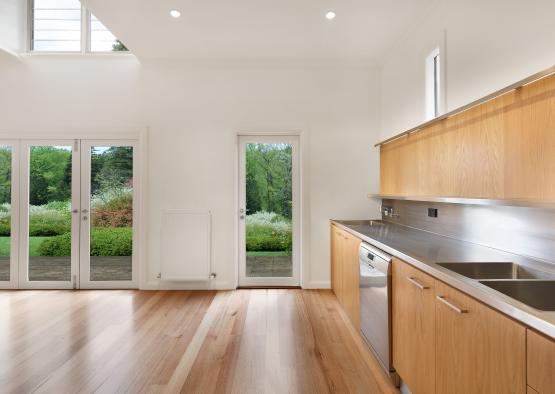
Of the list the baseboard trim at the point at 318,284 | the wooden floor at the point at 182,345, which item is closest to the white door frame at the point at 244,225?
the baseboard trim at the point at 318,284

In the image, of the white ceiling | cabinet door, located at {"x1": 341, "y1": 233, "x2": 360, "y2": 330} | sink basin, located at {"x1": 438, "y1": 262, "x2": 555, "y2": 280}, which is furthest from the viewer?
the white ceiling

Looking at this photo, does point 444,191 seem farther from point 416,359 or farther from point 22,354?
point 22,354

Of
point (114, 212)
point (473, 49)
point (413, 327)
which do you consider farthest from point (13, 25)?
point (413, 327)

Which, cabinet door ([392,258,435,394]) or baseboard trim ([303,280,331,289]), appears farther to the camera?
baseboard trim ([303,280,331,289])

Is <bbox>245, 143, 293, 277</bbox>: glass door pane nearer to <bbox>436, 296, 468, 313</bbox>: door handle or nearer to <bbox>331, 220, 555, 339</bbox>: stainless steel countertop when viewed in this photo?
<bbox>331, 220, 555, 339</bbox>: stainless steel countertop

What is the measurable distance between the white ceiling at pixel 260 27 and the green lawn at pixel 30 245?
2.72m

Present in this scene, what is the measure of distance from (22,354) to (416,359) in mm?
2828

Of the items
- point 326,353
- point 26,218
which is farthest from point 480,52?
point 26,218

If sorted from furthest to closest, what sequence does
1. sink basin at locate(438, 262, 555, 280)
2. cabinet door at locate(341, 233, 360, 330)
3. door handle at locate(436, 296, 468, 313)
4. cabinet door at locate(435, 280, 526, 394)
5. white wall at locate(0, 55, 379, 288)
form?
white wall at locate(0, 55, 379, 288), cabinet door at locate(341, 233, 360, 330), sink basin at locate(438, 262, 555, 280), door handle at locate(436, 296, 468, 313), cabinet door at locate(435, 280, 526, 394)

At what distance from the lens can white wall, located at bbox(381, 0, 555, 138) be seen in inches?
71.0

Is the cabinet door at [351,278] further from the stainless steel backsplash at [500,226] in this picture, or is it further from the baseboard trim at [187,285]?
the baseboard trim at [187,285]

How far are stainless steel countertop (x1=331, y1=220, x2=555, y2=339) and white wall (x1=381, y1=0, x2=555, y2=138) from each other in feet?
3.28

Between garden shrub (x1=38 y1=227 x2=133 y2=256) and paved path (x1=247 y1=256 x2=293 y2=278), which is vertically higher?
garden shrub (x1=38 y1=227 x2=133 y2=256)

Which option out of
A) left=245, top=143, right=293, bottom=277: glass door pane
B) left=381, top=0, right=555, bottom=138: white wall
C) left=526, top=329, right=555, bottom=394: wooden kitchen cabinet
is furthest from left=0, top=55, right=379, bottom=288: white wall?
left=526, top=329, right=555, bottom=394: wooden kitchen cabinet
